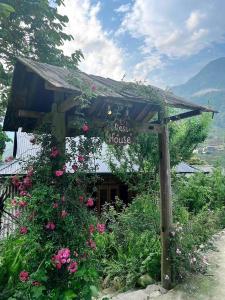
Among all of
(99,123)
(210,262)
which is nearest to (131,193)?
(210,262)

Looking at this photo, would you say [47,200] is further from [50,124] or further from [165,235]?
[165,235]

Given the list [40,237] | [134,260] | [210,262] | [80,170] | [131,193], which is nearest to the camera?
[40,237]

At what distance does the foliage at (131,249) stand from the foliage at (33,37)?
5435 mm

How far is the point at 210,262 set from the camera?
271 inches

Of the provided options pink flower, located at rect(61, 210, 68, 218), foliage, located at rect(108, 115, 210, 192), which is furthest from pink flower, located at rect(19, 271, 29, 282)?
foliage, located at rect(108, 115, 210, 192)

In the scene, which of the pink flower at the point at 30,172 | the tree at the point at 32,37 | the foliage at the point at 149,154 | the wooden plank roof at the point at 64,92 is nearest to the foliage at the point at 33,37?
the tree at the point at 32,37

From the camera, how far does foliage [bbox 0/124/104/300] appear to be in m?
3.89

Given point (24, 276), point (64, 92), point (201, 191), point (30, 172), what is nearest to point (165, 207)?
point (30, 172)

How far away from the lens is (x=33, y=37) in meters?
11.2

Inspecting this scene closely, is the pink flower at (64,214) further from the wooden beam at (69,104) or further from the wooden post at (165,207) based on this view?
the wooden post at (165,207)

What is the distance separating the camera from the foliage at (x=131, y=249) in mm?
6094

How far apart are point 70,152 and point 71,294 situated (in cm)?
170

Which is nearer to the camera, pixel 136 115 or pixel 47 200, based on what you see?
pixel 47 200

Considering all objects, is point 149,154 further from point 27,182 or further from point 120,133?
point 27,182
